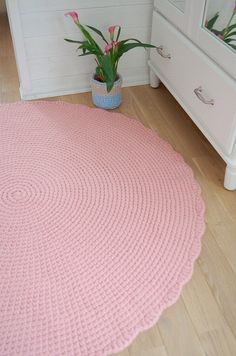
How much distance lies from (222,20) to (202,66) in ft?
0.55

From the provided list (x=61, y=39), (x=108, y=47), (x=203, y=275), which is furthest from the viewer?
(x=61, y=39)

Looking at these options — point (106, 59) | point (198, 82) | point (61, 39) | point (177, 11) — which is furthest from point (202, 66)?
point (61, 39)

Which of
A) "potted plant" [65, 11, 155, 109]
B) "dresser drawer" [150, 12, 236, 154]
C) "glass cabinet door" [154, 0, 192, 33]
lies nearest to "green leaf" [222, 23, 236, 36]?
"dresser drawer" [150, 12, 236, 154]

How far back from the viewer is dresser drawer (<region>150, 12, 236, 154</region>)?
122cm

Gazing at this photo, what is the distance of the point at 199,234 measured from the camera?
119 cm

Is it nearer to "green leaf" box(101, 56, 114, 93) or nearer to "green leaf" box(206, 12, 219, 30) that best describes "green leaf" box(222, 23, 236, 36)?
"green leaf" box(206, 12, 219, 30)

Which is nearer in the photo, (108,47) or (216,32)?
(216,32)

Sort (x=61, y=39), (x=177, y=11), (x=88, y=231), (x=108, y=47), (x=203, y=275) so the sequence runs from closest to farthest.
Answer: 1. (x=203, y=275)
2. (x=88, y=231)
3. (x=177, y=11)
4. (x=108, y=47)
5. (x=61, y=39)

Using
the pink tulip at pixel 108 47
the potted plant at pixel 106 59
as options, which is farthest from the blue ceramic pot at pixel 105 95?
the pink tulip at pixel 108 47

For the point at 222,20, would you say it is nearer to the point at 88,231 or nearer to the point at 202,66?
the point at 202,66

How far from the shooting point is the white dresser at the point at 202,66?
1210 mm

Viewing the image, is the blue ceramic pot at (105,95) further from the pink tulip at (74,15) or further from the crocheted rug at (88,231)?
the pink tulip at (74,15)

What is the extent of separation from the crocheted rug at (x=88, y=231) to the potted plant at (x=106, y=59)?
107mm

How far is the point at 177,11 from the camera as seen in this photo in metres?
1.44
